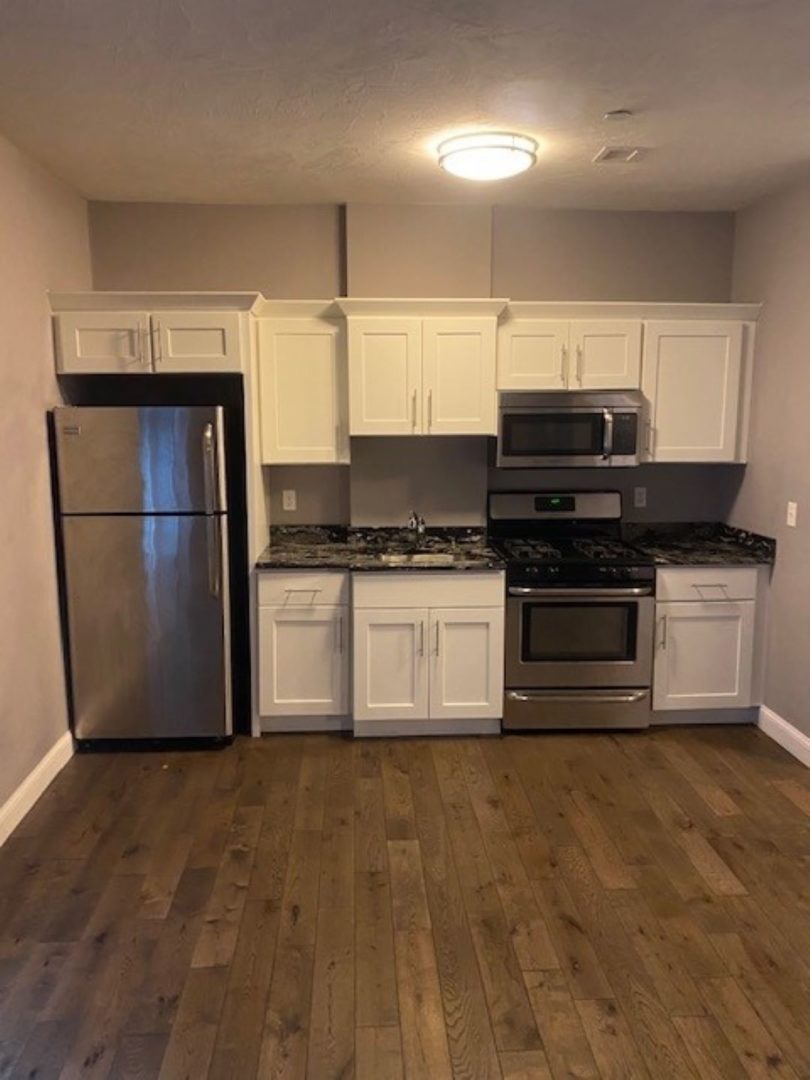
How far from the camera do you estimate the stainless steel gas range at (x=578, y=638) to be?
12.0ft

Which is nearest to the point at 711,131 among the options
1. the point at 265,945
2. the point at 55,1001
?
the point at 265,945

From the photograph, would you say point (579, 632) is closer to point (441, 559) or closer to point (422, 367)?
point (441, 559)

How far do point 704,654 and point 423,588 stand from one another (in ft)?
4.78

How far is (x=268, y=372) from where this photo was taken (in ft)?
12.3

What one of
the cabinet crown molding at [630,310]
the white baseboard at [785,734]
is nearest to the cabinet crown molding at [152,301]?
the cabinet crown molding at [630,310]

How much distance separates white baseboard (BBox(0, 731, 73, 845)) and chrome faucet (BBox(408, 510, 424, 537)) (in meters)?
1.96

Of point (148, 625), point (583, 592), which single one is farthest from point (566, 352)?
point (148, 625)

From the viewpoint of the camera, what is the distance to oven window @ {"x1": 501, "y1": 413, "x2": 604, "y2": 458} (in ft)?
12.5

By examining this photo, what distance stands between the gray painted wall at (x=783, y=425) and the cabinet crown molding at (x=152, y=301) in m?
2.48

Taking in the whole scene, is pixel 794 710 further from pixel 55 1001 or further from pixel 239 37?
pixel 239 37

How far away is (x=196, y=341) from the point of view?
347 centimetres

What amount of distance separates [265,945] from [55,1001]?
575mm

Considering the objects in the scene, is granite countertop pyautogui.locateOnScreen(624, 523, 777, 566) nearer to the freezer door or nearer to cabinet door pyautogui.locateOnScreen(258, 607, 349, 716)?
cabinet door pyautogui.locateOnScreen(258, 607, 349, 716)

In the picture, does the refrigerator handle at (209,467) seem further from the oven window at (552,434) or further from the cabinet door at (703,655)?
the cabinet door at (703,655)
